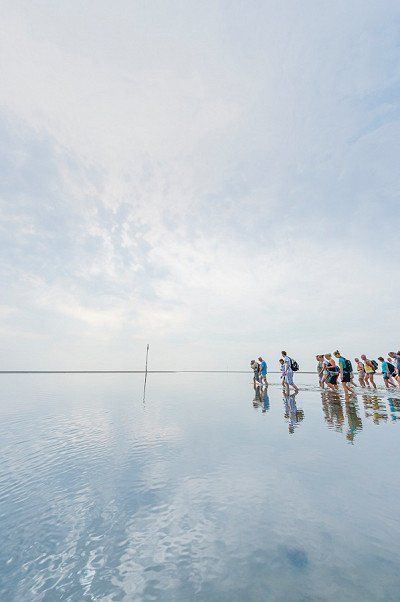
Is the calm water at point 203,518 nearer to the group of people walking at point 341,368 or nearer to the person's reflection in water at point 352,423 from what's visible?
the person's reflection in water at point 352,423

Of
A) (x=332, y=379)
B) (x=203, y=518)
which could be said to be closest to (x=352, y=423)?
(x=203, y=518)

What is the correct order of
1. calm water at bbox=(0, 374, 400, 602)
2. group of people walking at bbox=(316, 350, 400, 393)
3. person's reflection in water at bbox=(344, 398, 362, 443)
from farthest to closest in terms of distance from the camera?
group of people walking at bbox=(316, 350, 400, 393)
person's reflection in water at bbox=(344, 398, 362, 443)
calm water at bbox=(0, 374, 400, 602)

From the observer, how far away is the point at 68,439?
340 inches

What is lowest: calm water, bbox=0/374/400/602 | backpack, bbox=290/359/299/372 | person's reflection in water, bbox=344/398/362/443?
calm water, bbox=0/374/400/602

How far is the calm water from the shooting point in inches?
107

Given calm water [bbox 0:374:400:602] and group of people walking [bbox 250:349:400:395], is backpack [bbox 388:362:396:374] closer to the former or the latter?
group of people walking [bbox 250:349:400:395]

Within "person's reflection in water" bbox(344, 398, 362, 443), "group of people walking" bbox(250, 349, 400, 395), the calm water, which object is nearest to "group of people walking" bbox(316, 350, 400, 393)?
"group of people walking" bbox(250, 349, 400, 395)

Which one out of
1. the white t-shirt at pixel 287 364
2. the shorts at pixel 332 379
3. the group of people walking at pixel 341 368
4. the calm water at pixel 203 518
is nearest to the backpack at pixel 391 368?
the group of people walking at pixel 341 368

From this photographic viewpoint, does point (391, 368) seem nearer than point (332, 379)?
No

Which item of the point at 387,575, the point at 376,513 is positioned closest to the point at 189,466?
the point at 376,513

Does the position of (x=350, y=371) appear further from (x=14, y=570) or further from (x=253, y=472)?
(x=14, y=570)

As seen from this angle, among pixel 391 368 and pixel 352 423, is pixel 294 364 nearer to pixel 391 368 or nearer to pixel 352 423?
pixel 391 368

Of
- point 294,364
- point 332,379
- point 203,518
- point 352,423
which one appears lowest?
point 203,518

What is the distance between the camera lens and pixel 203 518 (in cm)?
397
